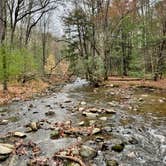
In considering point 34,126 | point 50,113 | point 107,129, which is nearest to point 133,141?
point 107,129

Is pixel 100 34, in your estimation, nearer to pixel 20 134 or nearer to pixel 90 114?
pixel 90 114

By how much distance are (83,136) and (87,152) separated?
4.58ft

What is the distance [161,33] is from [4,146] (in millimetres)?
21885

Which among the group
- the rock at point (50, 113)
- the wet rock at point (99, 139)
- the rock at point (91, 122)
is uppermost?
the rock at point (50, 113)

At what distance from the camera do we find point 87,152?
23.3ft

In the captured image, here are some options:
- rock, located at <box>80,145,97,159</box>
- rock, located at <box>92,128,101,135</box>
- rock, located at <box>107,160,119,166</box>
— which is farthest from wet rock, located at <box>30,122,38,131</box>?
rock, located at <box>107,160,119,166</box>

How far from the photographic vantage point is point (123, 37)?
32594 mm

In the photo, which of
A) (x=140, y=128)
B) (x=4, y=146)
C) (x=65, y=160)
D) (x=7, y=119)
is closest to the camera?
(x=65, y=160)

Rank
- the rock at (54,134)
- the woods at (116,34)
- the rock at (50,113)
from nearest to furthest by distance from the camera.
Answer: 1. the rock at (54,134)
2. the rock at (50,113)
3. the woods at (116,34)

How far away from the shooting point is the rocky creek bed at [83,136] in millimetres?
6867

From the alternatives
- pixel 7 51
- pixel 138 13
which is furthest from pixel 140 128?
pixel 138 13

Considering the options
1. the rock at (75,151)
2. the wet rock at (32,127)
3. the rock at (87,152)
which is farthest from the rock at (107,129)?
the wet rock at (32,127)

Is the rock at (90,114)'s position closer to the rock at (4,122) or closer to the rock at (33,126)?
the rock at (33,126)

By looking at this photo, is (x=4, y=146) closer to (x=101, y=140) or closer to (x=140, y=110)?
(x=101, y=140)
